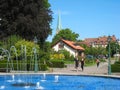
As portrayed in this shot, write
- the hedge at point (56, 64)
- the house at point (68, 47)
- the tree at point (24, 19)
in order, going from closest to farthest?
the hedge at point (56, 64) → the tree at point (24, 19) → the house at point (68, 47)

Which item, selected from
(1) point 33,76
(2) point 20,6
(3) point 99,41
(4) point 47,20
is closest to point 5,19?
(2) point 20,6

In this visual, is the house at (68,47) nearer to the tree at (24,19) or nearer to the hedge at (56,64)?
the tree at (24,19)

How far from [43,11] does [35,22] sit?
14.3ft

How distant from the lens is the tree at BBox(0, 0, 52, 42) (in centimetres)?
5294

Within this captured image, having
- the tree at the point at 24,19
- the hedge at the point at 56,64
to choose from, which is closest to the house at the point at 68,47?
the tree at the point at 24,19

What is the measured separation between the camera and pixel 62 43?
104750 mm

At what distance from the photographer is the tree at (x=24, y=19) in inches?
2084

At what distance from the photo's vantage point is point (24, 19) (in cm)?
5231

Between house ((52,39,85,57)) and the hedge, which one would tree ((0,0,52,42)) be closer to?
the hedge

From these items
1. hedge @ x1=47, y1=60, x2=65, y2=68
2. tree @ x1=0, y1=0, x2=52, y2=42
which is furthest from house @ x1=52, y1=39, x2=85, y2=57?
hedge @ x1=47, y1=60, x2=65, y2=68

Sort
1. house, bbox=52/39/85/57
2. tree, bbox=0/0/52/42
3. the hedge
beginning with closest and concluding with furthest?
the hedge, tree, bbox=0/0/52/42, house, bbox=52/39/85/57

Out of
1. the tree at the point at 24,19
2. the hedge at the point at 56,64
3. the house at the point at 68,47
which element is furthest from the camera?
the house at the point at 68,47

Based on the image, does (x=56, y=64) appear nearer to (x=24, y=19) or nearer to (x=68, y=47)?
(x=24, y=19)

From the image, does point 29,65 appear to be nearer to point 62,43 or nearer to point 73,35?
point 62,43
